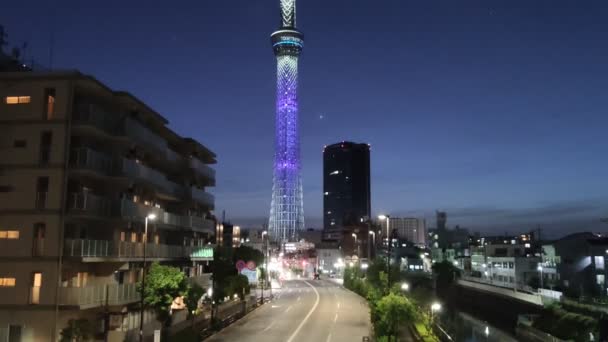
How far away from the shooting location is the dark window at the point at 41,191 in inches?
1182

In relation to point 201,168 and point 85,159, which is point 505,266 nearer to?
point 201,168

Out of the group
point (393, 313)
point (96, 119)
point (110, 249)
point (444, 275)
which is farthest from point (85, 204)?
point (444, 275)

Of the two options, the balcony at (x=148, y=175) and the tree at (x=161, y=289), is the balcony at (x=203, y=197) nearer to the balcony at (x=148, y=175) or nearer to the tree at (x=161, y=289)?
the balcony at (x=148, y=175)

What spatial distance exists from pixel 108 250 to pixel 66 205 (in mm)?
3966

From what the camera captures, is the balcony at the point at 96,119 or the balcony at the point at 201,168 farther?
the balcony at the point at 201,168

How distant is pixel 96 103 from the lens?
34.1 m

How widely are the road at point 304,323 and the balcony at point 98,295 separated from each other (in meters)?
6.97

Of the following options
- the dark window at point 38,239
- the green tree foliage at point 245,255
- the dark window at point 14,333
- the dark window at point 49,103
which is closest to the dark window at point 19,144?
the dark window at point 49,103

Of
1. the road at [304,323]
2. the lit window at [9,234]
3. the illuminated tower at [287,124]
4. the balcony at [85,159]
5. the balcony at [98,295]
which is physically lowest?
the road at [304,323]

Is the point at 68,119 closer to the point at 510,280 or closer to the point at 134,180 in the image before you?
the point at 134,180

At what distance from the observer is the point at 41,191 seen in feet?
99.7

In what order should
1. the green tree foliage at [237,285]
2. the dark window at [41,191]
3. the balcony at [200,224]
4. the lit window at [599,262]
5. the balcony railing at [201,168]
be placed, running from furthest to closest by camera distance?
the lit window at [599,262], the green tree foliage at [237,285], the balcony railing at [201,168], the balcony at [200,224], the dark window at [41,191]

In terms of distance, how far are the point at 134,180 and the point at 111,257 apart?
5579 millimetres

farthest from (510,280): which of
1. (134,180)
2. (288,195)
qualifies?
(134,180)
